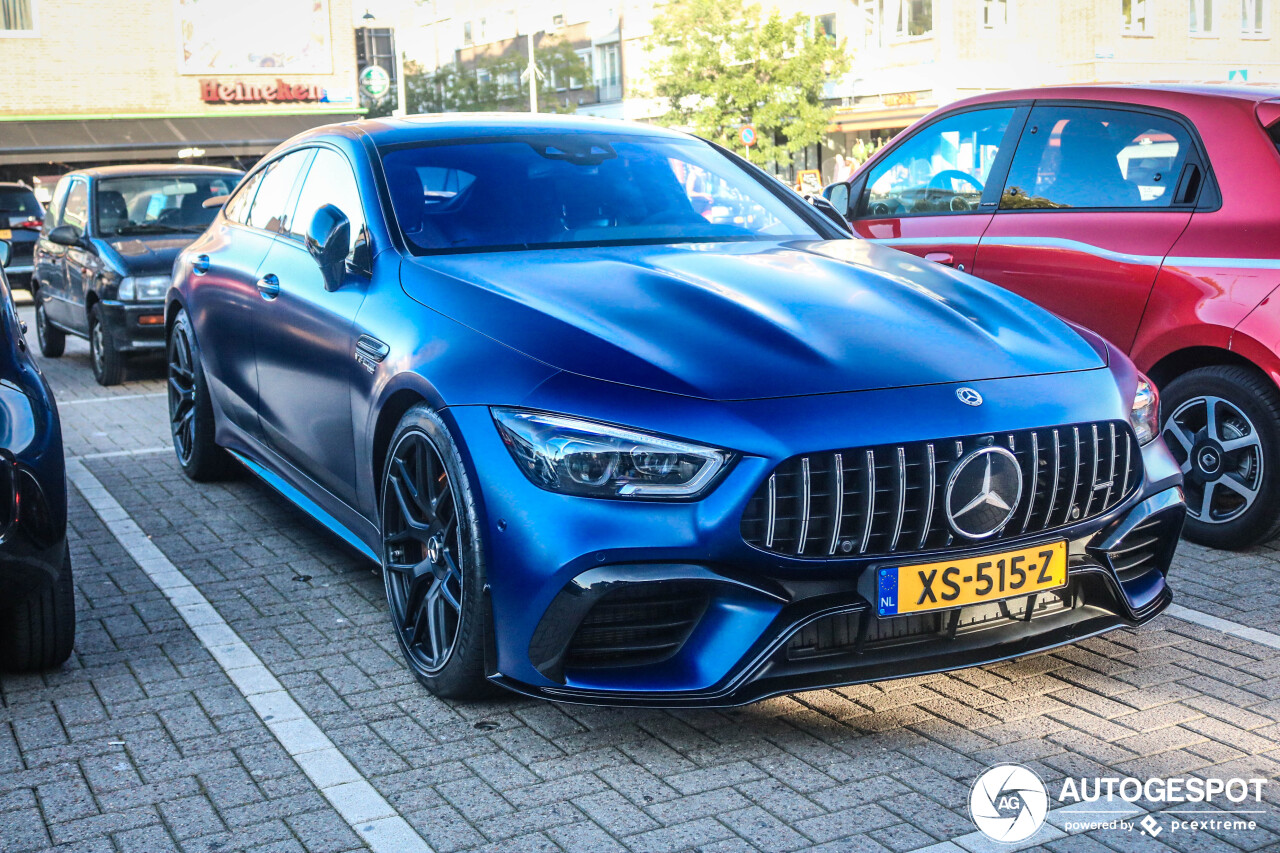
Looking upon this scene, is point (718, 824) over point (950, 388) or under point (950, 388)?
under

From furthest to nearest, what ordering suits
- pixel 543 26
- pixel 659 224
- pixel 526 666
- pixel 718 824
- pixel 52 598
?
pixel 543 26 < pixel 659 224 < pixel 52 598 < pixel 526 666 < pixel 718 824

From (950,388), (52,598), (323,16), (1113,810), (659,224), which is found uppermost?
(323,16)

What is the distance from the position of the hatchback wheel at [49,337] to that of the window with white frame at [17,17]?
75.3 feet

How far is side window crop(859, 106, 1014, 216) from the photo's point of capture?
21.3 ft

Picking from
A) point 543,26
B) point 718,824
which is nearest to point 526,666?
point 718,824

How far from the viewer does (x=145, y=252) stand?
35.2ft

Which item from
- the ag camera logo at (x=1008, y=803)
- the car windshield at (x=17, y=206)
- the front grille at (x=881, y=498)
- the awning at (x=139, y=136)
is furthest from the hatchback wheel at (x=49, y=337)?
the awning at (x=139, y=136)

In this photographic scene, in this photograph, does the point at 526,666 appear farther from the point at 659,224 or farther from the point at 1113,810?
the point at 659,224

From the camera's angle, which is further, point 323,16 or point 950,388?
point 323,16

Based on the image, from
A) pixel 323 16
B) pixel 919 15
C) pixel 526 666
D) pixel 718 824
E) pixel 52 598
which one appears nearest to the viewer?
pixel 718 824

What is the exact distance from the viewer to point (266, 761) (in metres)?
3.54

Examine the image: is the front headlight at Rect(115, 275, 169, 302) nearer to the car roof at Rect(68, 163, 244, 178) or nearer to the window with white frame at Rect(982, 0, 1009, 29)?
the car roof at Rect(68, 163, 244, 178)

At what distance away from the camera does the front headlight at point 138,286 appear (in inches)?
414

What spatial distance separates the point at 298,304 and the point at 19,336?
0.95 meters
